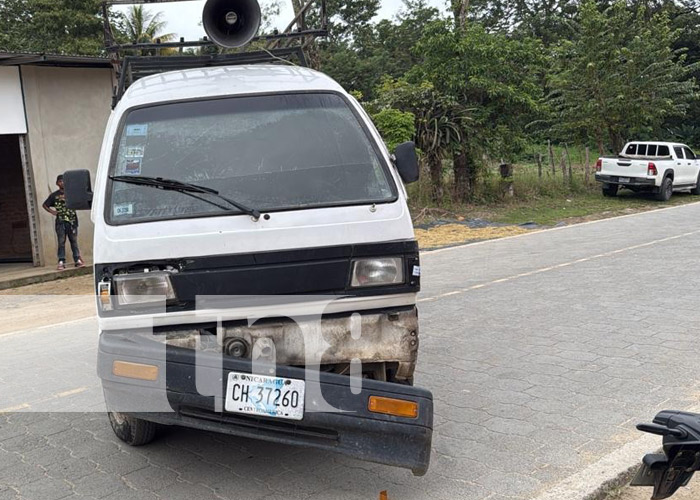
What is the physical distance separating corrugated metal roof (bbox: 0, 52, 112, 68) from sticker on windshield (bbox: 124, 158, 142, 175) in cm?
887

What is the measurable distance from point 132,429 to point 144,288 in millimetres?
1123

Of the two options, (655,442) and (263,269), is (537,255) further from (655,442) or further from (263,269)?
(263,269)

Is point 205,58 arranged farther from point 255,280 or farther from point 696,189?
Result: point 696,189

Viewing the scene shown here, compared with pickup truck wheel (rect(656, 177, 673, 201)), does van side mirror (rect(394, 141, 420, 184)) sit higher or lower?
higher

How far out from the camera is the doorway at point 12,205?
54.2ft

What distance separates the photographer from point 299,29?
21.3 feet

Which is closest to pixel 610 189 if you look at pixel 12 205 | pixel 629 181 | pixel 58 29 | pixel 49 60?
pixel 629 181

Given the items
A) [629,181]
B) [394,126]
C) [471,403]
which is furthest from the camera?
[629,181]

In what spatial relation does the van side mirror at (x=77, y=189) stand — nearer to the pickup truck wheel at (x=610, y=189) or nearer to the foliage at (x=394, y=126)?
the foliage at (x=394, y=126)

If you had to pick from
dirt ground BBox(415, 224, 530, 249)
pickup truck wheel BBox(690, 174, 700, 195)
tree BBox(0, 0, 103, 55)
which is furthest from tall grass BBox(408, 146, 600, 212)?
tree BBox(0, 0, 103, 55)

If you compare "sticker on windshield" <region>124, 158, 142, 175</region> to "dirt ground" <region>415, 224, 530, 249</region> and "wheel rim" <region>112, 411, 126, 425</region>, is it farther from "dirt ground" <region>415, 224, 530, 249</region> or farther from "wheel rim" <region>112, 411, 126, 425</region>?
"dirt ground" <region>415, 224, 530, 249</region>

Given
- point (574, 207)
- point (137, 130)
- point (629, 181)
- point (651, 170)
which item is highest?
point (137, 130)

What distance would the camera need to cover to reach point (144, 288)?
3.61 metres

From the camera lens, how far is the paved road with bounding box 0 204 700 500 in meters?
3.89
